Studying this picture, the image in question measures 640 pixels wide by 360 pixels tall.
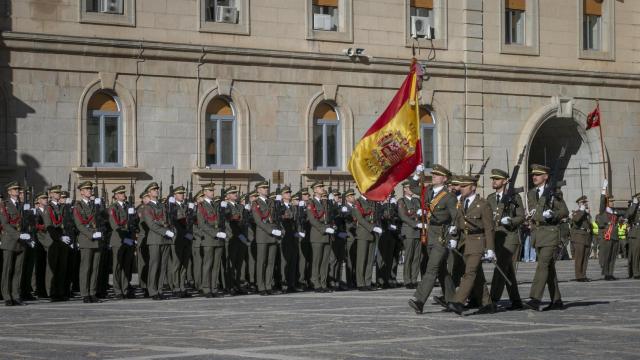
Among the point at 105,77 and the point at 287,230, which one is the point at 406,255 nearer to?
the point at 287,230

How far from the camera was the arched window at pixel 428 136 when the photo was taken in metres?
36.8

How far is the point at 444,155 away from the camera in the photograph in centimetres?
3694

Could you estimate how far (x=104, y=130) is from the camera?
32.2 metres

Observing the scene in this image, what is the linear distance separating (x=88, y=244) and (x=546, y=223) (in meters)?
7.40

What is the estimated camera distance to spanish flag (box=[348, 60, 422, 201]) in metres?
22.2

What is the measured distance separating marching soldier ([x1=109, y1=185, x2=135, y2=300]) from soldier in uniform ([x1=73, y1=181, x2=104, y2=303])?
1.41 feet

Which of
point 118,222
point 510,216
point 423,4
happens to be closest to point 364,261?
point 118,222

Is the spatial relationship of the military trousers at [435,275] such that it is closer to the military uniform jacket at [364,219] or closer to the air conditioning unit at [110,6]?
the military uniform jacket at [364,219]

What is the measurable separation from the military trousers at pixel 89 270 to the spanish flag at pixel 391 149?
4219 mm

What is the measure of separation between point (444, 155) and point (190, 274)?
13.0 m

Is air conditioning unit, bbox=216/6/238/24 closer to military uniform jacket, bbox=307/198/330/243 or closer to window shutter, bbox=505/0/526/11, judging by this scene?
window shutter, bbox=505/0/526/11

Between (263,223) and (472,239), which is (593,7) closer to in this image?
(263,223)

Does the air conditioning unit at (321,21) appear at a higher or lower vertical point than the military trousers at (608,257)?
higher

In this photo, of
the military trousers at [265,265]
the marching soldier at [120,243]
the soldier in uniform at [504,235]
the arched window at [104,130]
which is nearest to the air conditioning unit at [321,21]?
the arched window at [104,130]
